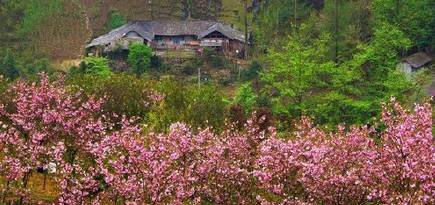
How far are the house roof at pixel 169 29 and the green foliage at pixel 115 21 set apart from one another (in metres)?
6.25

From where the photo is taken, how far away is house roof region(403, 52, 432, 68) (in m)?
65.6

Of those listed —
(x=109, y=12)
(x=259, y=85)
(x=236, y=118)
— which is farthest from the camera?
(x=109, y=12)

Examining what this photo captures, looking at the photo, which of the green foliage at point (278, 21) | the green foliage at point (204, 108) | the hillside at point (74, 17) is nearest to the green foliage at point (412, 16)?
the green foliage at point (278, 21)

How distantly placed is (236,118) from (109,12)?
75.5 metres

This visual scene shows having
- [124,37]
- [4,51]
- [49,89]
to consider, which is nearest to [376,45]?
[49,89]

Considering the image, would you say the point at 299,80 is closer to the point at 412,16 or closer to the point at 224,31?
the point at 412,16

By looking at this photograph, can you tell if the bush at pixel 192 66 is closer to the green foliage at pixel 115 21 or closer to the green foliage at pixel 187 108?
the green foliage at pixel 115 21

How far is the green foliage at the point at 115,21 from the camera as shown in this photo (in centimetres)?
9756

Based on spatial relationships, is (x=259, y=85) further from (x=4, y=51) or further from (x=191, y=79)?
(x=4, y=51)

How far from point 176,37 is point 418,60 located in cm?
3801

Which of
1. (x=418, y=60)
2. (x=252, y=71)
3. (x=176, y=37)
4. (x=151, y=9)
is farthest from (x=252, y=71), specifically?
(x=151, y=9)

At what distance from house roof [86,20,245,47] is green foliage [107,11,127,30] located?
6248 mm

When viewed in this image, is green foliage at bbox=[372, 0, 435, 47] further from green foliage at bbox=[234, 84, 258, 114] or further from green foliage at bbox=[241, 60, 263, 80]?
green foliage at bbox=[234, 84, 258, 114]

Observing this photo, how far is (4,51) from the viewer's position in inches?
3219
